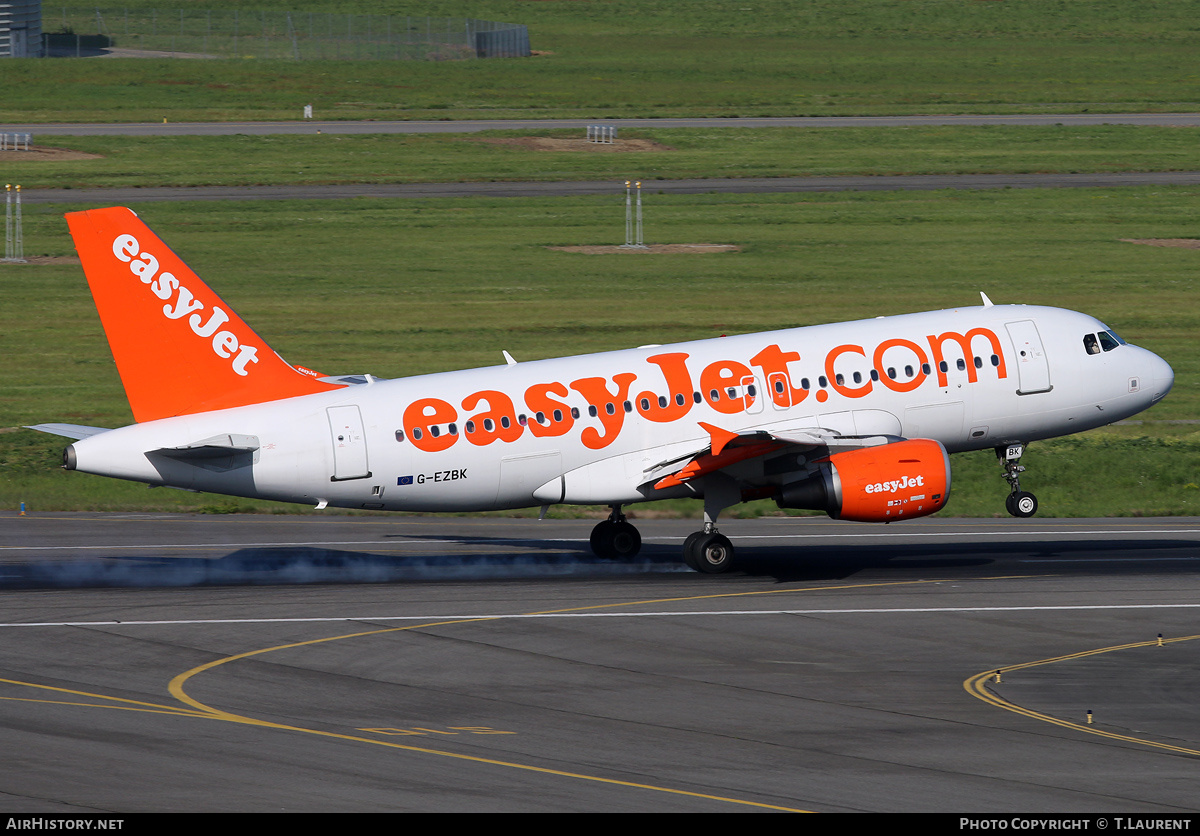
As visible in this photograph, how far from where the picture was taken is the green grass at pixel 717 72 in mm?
126125

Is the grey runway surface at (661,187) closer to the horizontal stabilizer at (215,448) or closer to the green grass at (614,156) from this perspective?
the green grass at (614,156)

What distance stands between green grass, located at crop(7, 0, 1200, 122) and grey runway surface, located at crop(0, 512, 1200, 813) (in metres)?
86.4

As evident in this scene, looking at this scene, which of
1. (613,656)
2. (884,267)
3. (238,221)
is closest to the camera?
(613,656)

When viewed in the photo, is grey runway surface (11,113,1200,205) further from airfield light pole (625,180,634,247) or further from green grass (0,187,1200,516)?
airfield light pole (625,180,634,247)

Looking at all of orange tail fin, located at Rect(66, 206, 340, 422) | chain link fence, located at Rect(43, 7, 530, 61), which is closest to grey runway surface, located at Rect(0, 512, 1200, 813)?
orange tail fin, located at Rect(66, 206, 340, 422)

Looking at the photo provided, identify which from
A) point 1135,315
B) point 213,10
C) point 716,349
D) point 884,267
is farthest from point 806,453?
point 213,10

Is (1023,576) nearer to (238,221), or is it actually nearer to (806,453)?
(806,453)

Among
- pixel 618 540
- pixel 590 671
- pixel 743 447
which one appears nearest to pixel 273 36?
pixel 618 540

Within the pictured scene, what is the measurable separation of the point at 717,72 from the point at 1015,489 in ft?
385

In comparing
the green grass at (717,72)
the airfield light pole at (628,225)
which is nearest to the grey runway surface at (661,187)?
the airfield light pole at (628,225)

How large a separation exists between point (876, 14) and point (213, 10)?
249ft

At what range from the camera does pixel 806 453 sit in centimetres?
3509

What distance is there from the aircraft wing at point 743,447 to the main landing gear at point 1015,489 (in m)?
3.40

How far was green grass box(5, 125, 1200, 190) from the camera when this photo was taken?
96.8 metres
